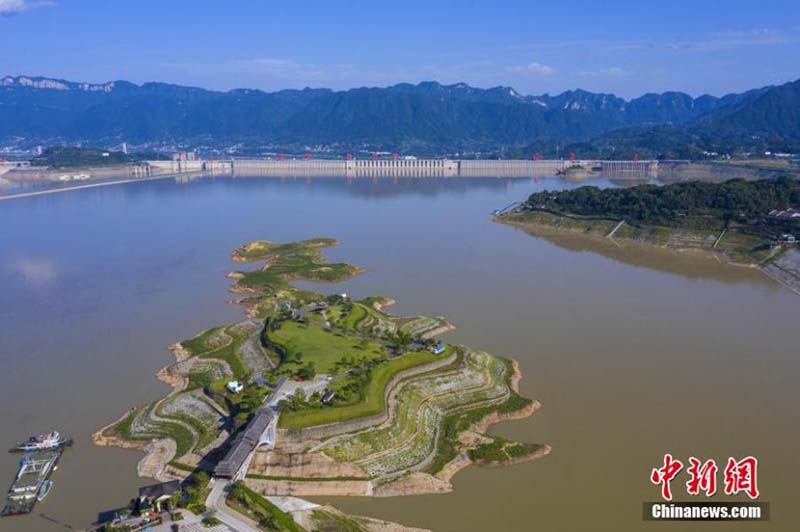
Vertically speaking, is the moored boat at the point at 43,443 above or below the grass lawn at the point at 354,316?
below

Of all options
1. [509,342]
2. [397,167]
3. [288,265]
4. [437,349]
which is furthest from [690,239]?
[397,167]

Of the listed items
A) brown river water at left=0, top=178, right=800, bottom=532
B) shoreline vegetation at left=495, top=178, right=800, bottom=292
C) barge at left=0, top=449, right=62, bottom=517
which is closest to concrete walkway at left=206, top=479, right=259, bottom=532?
brown river water at left=0, top=178, right=800, bottom=532

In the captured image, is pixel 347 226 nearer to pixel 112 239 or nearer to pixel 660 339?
pixel 112 239

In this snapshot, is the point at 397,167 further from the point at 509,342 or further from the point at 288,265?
the point at 509,342

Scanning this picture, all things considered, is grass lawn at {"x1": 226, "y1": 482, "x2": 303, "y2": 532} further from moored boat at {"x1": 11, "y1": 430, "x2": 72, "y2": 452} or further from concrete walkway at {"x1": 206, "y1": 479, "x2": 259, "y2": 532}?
moored boat at {"x1": 11, "y1": 430, "x2": 72, "y2": 452}

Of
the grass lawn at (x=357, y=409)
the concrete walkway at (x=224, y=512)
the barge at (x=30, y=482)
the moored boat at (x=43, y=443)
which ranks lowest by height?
the barge at (x=30, y=482)

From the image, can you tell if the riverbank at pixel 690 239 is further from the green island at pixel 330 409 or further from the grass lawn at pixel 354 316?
the grass lawn at pixel 354 316

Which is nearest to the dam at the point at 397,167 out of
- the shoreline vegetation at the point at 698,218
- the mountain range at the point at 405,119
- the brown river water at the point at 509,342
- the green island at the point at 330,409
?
the mountain range at the point at 405,119
